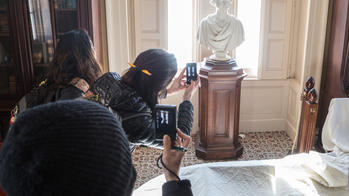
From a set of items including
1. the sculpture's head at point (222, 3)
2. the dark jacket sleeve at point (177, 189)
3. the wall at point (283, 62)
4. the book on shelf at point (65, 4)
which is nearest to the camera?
the dark jacket sleeve at point (177, 189)

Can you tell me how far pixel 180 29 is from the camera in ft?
13.0

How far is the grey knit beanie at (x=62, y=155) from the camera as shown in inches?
23.9

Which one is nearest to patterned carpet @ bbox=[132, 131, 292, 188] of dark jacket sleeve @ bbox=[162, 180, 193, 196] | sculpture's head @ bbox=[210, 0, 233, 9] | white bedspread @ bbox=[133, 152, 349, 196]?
white bedspread @ bbox=[133, 152, 349, 196]

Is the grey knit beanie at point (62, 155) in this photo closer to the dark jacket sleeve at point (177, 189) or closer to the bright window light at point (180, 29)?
the dark jacket sleeve at point (177, 189)

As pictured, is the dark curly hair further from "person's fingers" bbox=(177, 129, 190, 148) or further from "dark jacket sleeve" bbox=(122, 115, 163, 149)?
"person's fingers" bbox=(177, 129, 190, 148)

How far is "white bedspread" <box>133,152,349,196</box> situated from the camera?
5.28 feet

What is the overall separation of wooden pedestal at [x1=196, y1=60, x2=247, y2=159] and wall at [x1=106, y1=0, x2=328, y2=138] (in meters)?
0.69

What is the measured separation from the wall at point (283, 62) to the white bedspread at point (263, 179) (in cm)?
200

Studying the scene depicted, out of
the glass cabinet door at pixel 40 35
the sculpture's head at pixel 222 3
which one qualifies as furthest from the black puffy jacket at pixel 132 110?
the sculpture's head at pixel 222 3

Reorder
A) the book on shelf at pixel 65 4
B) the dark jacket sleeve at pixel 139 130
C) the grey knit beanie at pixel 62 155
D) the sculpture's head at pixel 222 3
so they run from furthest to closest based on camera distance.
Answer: the sculpture's head at pixel 222 3 → the book on shelf at pixel 65 4 → the dark jacket sleeve at pixel 139 130 → the grey knit beanie at pixel 62 155

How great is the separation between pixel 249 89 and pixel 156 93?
105 inches

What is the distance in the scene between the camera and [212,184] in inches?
65.5

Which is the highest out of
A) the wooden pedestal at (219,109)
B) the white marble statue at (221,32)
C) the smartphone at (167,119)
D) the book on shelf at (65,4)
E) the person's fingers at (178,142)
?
the book on shelf at (65,4)

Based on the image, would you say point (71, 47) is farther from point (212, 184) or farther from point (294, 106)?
point (294, 106)
